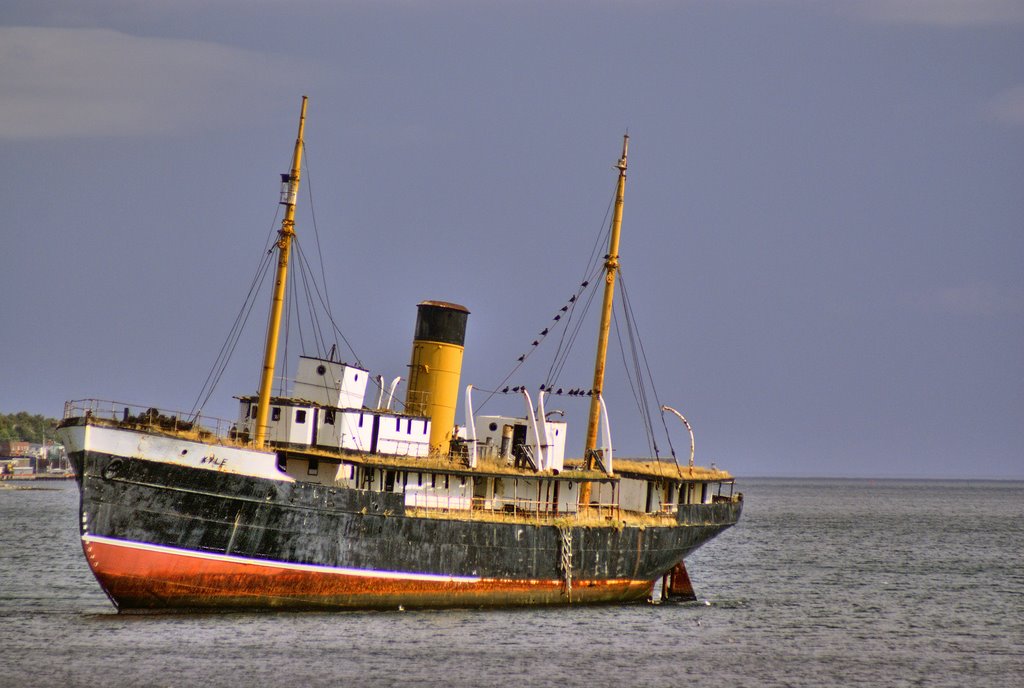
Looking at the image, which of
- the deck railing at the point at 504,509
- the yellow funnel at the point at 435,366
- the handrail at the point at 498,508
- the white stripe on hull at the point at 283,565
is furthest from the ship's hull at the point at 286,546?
the yellow funnel at the point at 435,366

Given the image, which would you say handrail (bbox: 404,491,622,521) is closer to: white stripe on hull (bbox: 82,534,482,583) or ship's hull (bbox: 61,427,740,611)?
ship's hull (bbox: 61,427,740,611)

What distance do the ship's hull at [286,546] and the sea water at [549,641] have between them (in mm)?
719

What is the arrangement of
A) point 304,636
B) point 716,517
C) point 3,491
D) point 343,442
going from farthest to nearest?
point 3,491, point 716,517, point 343,442, point 304,636

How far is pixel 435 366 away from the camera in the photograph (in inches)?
1715

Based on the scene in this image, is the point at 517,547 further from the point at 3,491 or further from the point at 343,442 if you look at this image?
the point at 3,491

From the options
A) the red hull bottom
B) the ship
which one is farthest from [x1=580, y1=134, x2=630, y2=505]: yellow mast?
the red hull bottom

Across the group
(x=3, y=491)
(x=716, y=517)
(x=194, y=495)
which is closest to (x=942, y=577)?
(x=716, y=517)

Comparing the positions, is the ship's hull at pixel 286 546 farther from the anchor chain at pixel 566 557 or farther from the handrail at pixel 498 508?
the handrail at pixel 498 508

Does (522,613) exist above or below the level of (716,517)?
below

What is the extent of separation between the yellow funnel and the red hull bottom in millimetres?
5291

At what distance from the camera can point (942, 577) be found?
64.6 metres

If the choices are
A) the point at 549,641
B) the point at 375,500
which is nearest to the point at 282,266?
the point at 375,500

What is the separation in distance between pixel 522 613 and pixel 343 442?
8.39 meters

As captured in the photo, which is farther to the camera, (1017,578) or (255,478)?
(1017,578)
